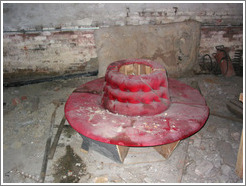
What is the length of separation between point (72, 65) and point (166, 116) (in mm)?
3312

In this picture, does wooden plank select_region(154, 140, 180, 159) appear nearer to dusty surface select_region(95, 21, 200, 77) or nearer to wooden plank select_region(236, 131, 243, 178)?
wooden plank select_region(236, 131, 243, 178)

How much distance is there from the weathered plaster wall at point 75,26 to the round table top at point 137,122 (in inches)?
90.9

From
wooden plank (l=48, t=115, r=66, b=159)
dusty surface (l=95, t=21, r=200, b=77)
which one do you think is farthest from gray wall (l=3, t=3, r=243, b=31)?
wooden plank (l=48, t=115, r=66, b=159)

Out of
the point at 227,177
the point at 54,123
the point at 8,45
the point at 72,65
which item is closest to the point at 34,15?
the point at 8,45

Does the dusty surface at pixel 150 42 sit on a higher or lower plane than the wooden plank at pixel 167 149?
higher

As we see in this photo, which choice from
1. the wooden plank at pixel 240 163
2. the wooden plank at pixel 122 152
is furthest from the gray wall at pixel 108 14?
the wooden plank at pixel 240 163

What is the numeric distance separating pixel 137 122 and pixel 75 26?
3.16 m

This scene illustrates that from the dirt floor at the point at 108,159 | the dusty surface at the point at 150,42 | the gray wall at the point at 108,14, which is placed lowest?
the dirt floor at the point at 108,159

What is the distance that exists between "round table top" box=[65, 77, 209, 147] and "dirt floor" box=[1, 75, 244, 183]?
71 centimetres

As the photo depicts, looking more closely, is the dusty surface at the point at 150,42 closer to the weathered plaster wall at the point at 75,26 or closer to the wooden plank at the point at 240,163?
the weathered plaster wall at the point at 75,26

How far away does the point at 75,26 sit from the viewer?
4.71 meters

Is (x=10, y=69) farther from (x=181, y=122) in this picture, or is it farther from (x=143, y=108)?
(x=181, y=122)

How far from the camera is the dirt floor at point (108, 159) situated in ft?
8.77

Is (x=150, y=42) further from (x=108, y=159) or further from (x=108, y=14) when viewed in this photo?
(x=108, y=159)
